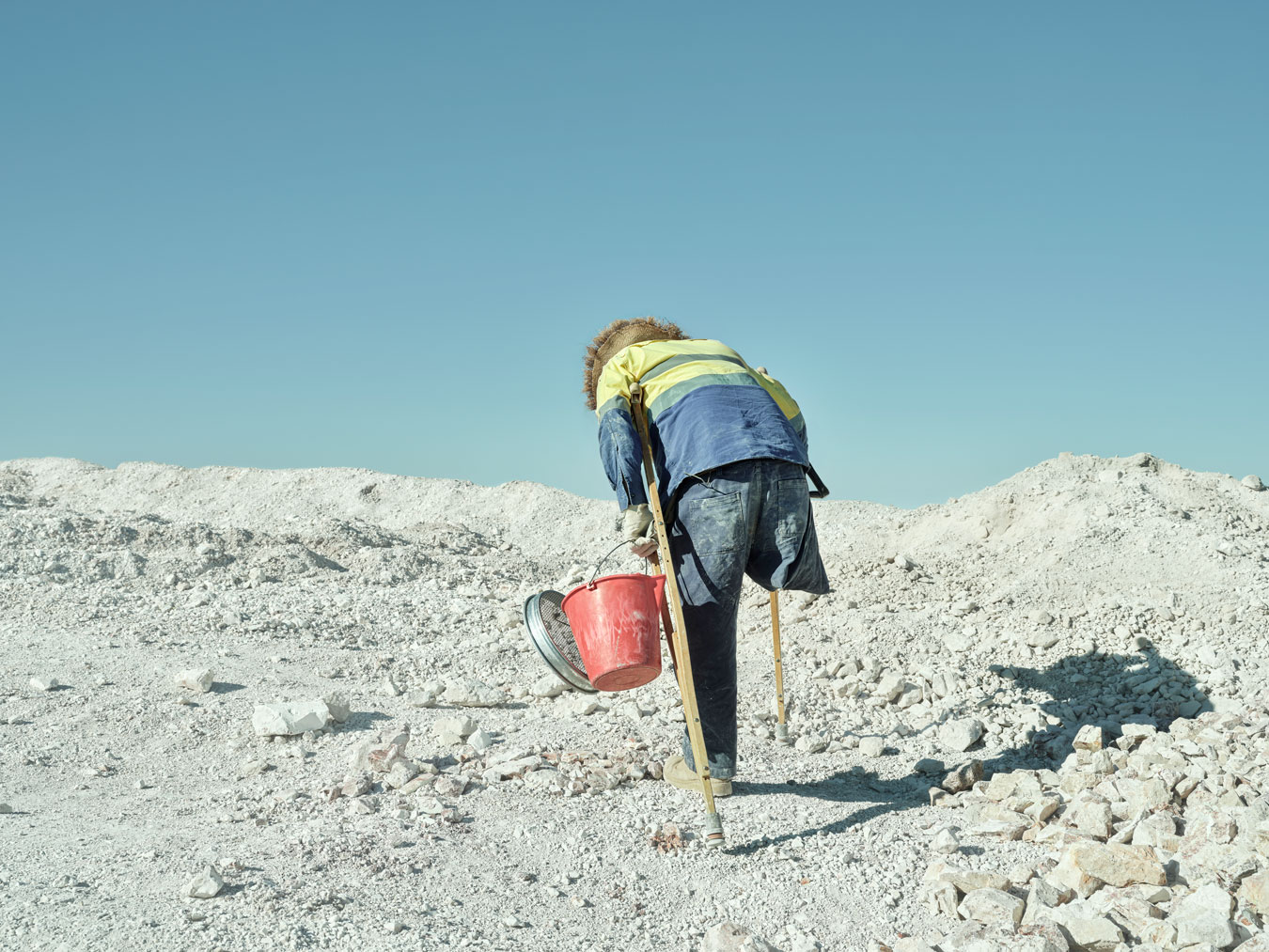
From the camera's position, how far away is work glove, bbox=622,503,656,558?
3.69 meters

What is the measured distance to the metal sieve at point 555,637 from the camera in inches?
146

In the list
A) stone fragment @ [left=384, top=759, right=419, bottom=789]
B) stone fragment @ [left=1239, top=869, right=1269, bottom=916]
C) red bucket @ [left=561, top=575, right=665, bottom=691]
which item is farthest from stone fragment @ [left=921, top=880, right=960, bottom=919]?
stone fragment @ [left=384, top=759, right=419, bottom=789]

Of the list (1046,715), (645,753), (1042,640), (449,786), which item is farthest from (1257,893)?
(1042,640)

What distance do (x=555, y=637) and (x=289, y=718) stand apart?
1634mm

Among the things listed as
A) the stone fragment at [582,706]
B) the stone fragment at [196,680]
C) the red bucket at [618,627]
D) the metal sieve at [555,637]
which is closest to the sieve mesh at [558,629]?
the metal sieve at [555,637]

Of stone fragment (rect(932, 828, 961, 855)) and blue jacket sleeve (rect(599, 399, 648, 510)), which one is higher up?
blue jacket sleeve (rect(599, 399, 648, 510))

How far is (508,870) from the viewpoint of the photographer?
317 cm

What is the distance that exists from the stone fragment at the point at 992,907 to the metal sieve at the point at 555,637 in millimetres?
1515

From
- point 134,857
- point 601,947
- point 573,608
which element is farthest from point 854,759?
point 134,857

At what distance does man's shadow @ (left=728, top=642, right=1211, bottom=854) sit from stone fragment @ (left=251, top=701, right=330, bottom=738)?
2.03 metres

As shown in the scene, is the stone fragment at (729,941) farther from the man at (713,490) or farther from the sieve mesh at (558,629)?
the sieve mesh at (558,629)

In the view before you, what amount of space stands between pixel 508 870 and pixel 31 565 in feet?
21.5

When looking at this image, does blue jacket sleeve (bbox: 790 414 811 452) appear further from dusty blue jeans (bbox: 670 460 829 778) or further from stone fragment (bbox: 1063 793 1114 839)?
stone fragment (bbox: 1063 793 1114 839)

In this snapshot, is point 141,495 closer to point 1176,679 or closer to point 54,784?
point 54,784
